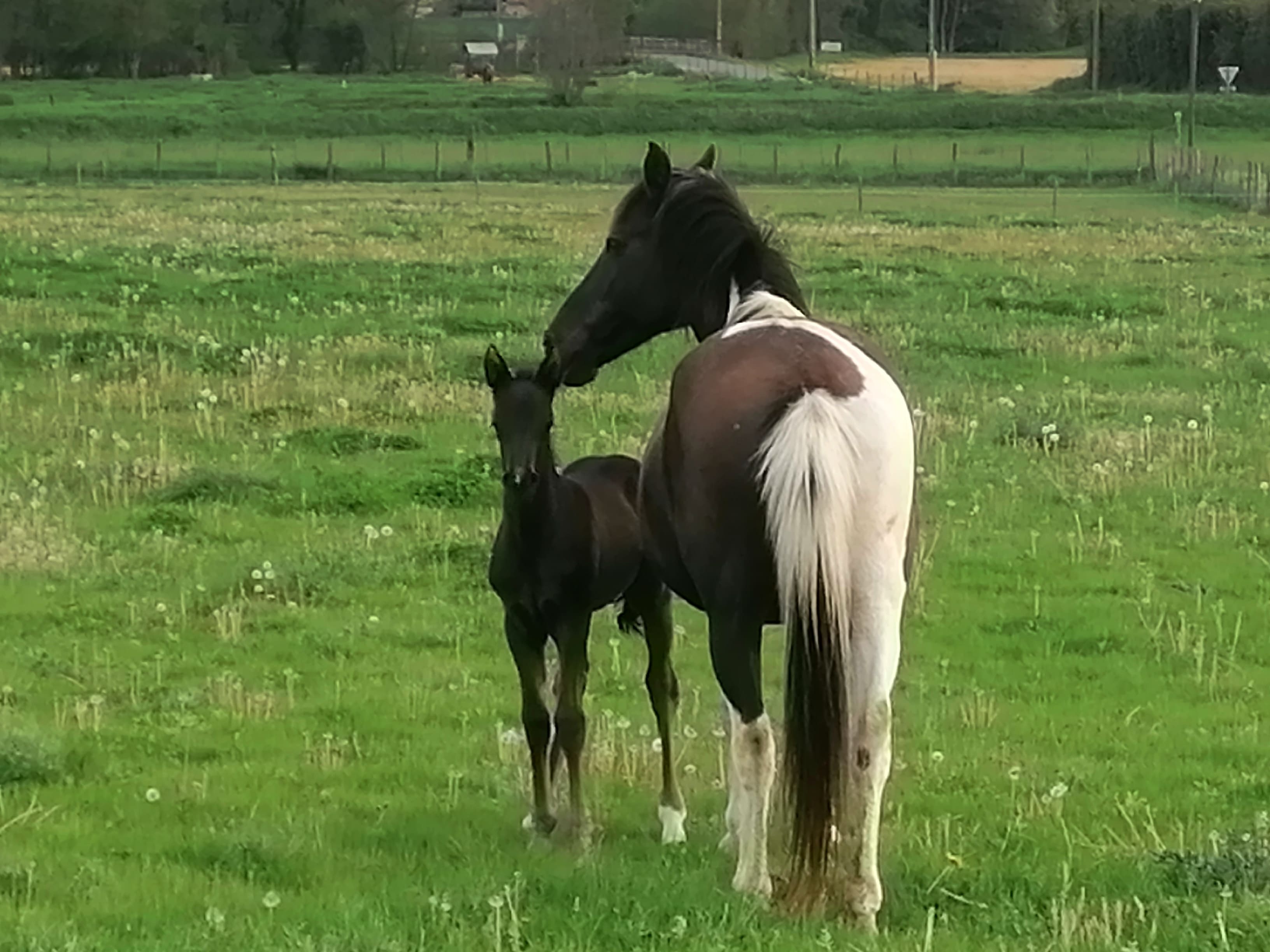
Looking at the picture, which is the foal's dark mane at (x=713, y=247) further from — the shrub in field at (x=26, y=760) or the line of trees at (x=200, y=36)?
the line of trees at (x=200, y=36)

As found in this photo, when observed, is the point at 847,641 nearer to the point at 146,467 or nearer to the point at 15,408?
the point at 146,467

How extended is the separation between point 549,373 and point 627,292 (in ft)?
2.06

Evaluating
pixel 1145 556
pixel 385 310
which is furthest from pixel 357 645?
pixel 385 310

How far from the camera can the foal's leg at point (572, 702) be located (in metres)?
6.91

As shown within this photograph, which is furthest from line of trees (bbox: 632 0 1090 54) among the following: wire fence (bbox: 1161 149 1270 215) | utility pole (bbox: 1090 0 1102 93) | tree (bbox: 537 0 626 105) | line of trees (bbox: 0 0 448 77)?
wire fence (bbox: 1161 149 1270 215)

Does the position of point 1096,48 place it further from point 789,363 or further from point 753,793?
point 753,793

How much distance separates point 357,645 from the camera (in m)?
9.78

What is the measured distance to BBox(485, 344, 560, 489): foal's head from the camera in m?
6.72

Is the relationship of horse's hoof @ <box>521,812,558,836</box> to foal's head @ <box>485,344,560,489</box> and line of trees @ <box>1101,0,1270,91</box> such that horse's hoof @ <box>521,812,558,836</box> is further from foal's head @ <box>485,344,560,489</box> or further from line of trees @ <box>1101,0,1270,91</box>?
line of trees @ <box>1101,0,1270,91</box>

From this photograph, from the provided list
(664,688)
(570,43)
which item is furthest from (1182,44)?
(664,688)

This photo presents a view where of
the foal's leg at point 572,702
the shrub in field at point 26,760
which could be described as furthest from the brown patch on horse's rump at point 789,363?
the shrub in field at point 26,760

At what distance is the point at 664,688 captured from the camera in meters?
7.38

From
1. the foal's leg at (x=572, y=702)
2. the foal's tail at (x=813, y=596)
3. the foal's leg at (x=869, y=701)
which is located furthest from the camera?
the foal's leg at (x=572, y=702)

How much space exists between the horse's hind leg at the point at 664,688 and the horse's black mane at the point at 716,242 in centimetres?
119
